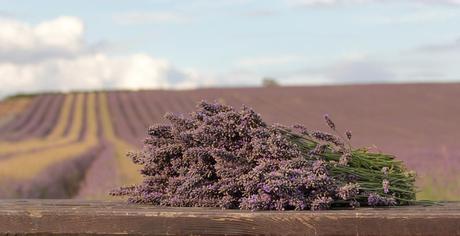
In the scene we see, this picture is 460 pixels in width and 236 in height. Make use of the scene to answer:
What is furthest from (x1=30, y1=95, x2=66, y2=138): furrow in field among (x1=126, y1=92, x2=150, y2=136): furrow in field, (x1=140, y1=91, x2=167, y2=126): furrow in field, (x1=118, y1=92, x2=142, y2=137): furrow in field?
(x1=140, y1=91, x2=167, y2=126): furrow in field

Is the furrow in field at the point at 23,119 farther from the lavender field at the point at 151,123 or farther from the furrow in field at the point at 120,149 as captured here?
the furrow in field at the point at 120,149

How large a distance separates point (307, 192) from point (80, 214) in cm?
78

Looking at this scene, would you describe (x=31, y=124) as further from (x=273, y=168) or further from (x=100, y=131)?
(x=273, y=168)

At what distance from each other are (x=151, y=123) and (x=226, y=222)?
2221 cm

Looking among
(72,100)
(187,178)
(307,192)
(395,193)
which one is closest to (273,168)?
(307,192)

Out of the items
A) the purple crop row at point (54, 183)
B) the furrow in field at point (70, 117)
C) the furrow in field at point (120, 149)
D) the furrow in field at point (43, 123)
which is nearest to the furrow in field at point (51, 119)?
the furrow in field at point (43, 123)

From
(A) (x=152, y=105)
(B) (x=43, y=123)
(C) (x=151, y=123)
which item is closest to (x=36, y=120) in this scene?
(B) (x=43, y=123)

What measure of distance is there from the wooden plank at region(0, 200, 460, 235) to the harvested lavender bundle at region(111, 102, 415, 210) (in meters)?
0.16

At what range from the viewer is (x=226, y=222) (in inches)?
94.3

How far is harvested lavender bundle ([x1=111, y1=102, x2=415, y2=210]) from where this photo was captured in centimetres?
262

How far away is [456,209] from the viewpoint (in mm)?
2703

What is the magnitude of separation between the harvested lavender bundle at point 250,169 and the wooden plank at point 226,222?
16cm

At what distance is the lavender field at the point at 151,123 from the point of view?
34.3ft

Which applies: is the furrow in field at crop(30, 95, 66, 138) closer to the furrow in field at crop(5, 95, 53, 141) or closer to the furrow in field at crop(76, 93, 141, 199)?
the furrow in field at crop(5, 95, 53, 141)
